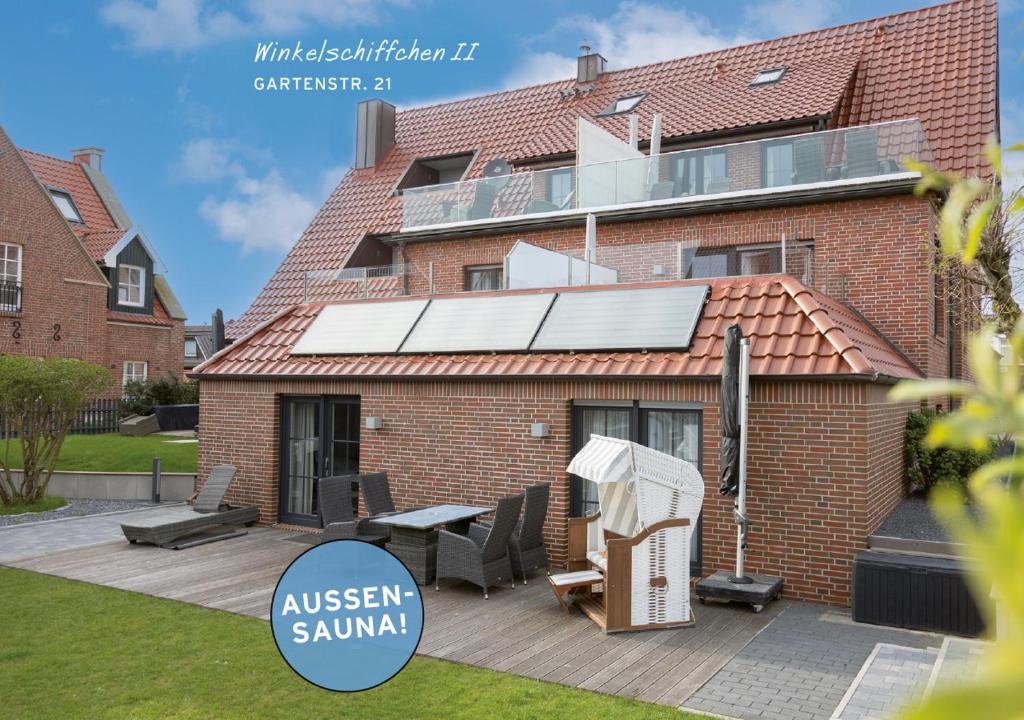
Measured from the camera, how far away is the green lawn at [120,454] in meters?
19.1

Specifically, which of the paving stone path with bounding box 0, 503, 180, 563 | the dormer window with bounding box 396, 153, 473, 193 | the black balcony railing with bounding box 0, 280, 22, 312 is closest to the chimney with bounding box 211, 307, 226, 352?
the paving stone path with bounding box 0, 503, 180, 563

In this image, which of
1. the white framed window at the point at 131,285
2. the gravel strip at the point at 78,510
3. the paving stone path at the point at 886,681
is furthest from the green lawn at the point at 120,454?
the paving stone path at the point at 886,681

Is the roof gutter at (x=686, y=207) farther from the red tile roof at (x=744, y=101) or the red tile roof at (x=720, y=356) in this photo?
the red tile roof at (x=720, y=356)

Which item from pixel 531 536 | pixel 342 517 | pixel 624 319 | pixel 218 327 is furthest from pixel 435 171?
pixel 531 536

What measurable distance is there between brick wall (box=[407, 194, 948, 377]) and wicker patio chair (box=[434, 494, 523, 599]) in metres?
5.21

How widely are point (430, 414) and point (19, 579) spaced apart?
18.9ft

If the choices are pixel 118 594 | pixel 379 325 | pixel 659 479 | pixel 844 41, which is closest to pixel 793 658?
pixel 659 479

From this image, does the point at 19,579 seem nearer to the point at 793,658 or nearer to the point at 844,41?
the point at 793,658

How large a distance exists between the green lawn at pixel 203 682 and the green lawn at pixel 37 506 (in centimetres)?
753

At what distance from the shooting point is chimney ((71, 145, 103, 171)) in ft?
122

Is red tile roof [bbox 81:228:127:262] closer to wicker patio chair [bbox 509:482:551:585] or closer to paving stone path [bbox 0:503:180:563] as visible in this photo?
paving stone path [bbox 0:503:180:563]

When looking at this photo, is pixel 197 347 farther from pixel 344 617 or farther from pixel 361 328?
pixel 344 617

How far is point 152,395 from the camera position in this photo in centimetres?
2859

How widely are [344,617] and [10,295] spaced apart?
2869 centimetres
